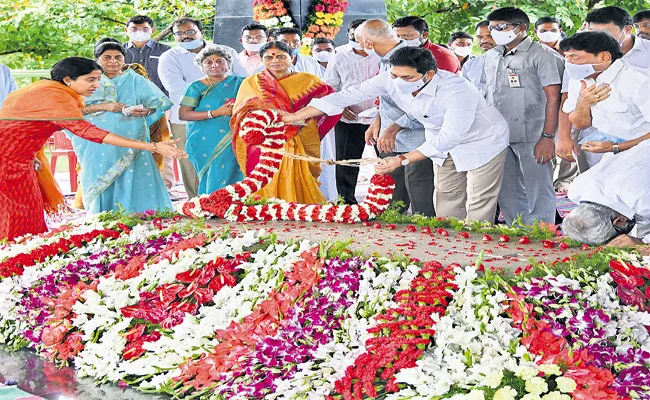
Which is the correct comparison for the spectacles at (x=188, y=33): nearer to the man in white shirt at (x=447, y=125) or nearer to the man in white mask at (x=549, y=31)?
the man in white shirt at (x=447, y=125)

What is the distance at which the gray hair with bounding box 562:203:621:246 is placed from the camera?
3.88 metres

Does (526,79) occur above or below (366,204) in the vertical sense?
above

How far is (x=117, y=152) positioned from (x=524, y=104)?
2858mm

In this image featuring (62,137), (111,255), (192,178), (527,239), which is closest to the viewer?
(527,239)

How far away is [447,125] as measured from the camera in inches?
196

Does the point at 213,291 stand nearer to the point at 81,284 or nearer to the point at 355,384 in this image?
the point at 81,284

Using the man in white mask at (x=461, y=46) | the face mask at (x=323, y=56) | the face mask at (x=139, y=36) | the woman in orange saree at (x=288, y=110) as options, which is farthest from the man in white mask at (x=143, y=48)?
the man in white mask at (x=461, y=46)

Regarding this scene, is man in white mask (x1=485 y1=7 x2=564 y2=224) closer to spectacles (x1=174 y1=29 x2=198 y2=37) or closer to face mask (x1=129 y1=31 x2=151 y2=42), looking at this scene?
spectacles (x1=174 y1=29 x2=198 y2=37)

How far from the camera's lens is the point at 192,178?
25.1 feet

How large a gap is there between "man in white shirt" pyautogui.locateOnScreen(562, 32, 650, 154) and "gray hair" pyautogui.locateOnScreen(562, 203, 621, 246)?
35cm

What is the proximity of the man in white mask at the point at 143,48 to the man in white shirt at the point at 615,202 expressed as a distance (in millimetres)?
5073

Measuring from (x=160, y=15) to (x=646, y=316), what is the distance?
13323 millimetres

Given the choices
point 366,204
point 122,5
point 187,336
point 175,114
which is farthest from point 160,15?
point 187,336

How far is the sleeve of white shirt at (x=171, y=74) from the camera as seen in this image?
7.45m
